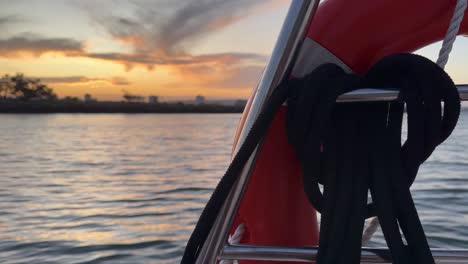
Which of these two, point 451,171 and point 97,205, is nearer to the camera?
point 97,205

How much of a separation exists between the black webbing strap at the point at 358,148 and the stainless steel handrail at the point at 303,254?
0.08ft

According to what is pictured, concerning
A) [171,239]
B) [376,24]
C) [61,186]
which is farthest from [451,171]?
[376,24]

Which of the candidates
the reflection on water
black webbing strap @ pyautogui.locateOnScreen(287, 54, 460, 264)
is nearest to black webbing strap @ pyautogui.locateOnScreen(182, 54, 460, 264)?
black webbing strap @ pyautogui.locateOnScreen(287, 54, 460, 264)

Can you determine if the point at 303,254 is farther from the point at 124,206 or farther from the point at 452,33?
the point at 124,206

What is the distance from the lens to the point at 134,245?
4.06 metres

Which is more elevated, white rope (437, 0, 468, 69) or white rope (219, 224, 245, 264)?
white rope (437, 0, 468, 69)

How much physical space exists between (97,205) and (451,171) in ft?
12.7

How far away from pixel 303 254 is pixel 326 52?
38cm

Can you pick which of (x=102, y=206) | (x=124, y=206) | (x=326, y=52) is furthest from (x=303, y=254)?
(x=102, y=206)

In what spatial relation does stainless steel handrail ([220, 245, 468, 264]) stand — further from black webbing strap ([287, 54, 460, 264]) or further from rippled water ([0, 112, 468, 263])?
rippled water ([0, 112, 468, 263])

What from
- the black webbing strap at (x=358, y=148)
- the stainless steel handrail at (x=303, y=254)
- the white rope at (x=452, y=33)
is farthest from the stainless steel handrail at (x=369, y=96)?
the stainless steel handrail at (x=303, y=254)

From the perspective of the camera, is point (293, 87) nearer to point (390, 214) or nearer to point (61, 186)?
point (390, 214)

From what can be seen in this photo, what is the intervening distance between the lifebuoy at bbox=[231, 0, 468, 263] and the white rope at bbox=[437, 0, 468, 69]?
10cm

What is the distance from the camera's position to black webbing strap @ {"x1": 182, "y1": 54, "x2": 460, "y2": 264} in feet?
2.98
